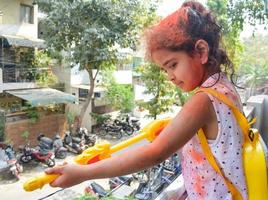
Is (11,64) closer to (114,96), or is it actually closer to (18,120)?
(18,120)

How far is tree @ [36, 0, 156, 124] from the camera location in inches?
192

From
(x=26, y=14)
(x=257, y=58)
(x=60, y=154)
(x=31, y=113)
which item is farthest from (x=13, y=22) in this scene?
(x=257, y=58)

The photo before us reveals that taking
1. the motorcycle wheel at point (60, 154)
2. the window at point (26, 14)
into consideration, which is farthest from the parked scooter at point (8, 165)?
the window at point (26, 14)

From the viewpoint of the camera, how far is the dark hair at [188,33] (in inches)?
15.7

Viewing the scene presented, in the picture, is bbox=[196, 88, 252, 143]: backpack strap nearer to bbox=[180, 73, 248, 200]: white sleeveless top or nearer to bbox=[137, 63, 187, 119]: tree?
bbox=[180, 73, 248, 200]: white sleeveless top

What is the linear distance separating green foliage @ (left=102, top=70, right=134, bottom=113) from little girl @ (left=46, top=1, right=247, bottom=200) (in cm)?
649

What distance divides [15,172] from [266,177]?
11.8 feet

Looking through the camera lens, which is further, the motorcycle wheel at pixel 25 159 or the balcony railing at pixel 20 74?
the balcony railing at pixel 20 74

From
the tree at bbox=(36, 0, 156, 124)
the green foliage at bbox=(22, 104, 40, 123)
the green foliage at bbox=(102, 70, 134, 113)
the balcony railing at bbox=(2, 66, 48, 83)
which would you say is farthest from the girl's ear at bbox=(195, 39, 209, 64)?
the green foliage at bbox=(102, 70, 134, 113)

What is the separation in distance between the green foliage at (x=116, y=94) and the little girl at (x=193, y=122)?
6.49m

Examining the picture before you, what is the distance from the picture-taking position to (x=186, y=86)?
0.43 m

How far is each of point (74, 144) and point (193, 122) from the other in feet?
15.6

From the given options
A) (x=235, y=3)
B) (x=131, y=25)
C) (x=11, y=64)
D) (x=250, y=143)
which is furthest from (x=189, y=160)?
(x=11, y=64)

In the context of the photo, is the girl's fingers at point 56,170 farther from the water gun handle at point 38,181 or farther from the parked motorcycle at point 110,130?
the parked motorcycle at point 110,130
